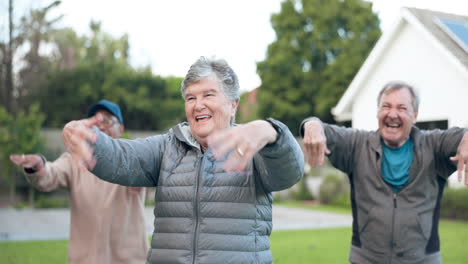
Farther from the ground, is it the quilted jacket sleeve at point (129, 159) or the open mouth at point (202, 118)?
the open mouth at point (202, 118)

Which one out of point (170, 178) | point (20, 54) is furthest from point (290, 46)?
point (170, 178)

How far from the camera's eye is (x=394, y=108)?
2.71 m

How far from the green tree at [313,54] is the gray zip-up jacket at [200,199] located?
635 centimetres

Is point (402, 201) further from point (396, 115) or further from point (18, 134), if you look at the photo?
point (18, 134)

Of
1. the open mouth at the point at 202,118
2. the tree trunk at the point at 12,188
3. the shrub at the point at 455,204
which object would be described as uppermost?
the open mouth at the point at 202,118

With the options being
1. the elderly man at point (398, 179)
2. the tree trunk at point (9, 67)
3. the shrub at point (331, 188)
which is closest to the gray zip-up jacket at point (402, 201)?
the elderly man at point (398, 179)

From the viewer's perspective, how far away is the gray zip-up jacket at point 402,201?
265 centimetres

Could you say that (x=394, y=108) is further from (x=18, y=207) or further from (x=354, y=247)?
(x=18, y=207)

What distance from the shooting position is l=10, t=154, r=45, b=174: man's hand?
9.45ft

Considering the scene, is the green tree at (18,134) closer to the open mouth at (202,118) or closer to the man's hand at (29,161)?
the man's hand at (29,161)

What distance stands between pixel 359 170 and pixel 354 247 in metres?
0.42

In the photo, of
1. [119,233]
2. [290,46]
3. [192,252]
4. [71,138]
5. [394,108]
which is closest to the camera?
[71,138]

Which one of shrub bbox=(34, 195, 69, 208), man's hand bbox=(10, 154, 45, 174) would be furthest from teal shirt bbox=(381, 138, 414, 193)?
shrub bbox=(34, 195, 69, 208)

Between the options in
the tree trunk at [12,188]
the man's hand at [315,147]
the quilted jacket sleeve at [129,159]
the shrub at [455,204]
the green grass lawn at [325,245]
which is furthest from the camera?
the tree trunk at [12,188]
